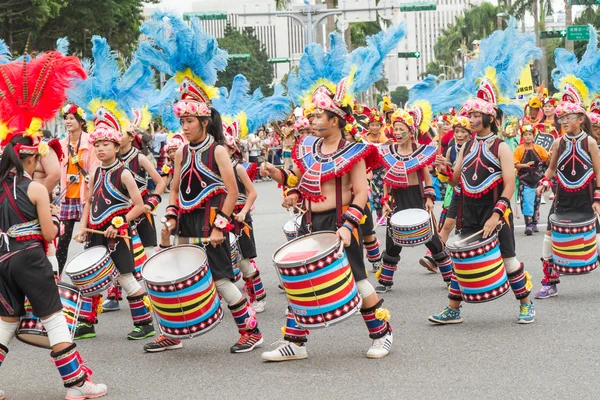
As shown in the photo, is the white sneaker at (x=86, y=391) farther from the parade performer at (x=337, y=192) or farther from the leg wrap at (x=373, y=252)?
the leg wrap at (x=373, y=252)

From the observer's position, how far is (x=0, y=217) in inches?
230

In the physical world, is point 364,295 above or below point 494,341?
above

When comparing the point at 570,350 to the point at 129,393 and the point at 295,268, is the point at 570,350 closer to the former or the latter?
A: the point at 295,268

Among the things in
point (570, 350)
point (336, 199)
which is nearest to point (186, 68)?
point (336, 199)

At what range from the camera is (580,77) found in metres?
9.70

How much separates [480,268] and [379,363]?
1.31 metres

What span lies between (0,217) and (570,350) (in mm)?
4030

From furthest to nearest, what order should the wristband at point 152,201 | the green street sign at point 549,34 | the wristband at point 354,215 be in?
the green street sign at point 549,34 → the wristband at point 152,201 → the wristband at point 354,215

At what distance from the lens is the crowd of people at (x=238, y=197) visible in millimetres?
6094

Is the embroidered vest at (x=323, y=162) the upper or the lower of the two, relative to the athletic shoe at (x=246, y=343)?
upper

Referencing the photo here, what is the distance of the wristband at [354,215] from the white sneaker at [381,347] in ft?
2.94

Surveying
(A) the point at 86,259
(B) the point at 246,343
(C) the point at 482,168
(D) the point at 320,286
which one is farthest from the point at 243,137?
(D) the point at 320,286

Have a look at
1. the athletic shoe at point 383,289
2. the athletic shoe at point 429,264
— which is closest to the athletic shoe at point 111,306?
the athletic shoe at point 383,289

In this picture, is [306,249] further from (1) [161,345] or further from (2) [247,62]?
(2) [247,62]
